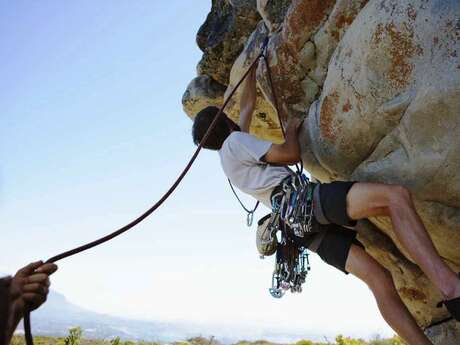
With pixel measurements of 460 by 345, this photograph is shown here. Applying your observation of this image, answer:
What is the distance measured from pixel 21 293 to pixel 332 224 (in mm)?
3598

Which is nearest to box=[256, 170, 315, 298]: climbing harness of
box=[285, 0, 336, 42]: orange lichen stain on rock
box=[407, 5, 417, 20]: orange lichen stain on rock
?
box=[407, 5, 417, 20]: orange lichen stain on rock

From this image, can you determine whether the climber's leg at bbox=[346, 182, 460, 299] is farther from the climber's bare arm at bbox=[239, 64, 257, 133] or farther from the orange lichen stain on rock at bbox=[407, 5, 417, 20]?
the climber's bare arm at bbox=[239, 64, 257, 133]

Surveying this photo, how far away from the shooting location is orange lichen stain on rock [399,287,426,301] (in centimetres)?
743

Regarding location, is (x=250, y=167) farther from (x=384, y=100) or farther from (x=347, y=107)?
(x=384, y=100)

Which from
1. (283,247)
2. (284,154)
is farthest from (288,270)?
(284,154)

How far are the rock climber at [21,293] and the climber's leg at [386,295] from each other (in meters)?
3.07

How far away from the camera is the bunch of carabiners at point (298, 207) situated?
509 cm

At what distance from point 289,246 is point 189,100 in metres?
6.44

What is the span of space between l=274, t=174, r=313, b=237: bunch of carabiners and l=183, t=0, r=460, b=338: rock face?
3.89 ft

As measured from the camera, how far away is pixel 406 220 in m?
4.34

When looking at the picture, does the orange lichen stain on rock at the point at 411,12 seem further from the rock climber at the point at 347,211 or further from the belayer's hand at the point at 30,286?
the belayer's hand at the point at 30,286

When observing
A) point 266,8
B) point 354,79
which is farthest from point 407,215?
point 266,8

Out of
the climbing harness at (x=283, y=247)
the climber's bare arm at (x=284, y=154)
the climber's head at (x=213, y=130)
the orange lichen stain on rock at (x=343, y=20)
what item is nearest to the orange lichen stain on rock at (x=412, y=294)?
the climbing harness at (x=283, y=247)

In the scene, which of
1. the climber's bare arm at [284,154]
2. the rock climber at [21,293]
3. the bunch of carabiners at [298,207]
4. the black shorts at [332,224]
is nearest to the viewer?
the rock climber at [21,293]
